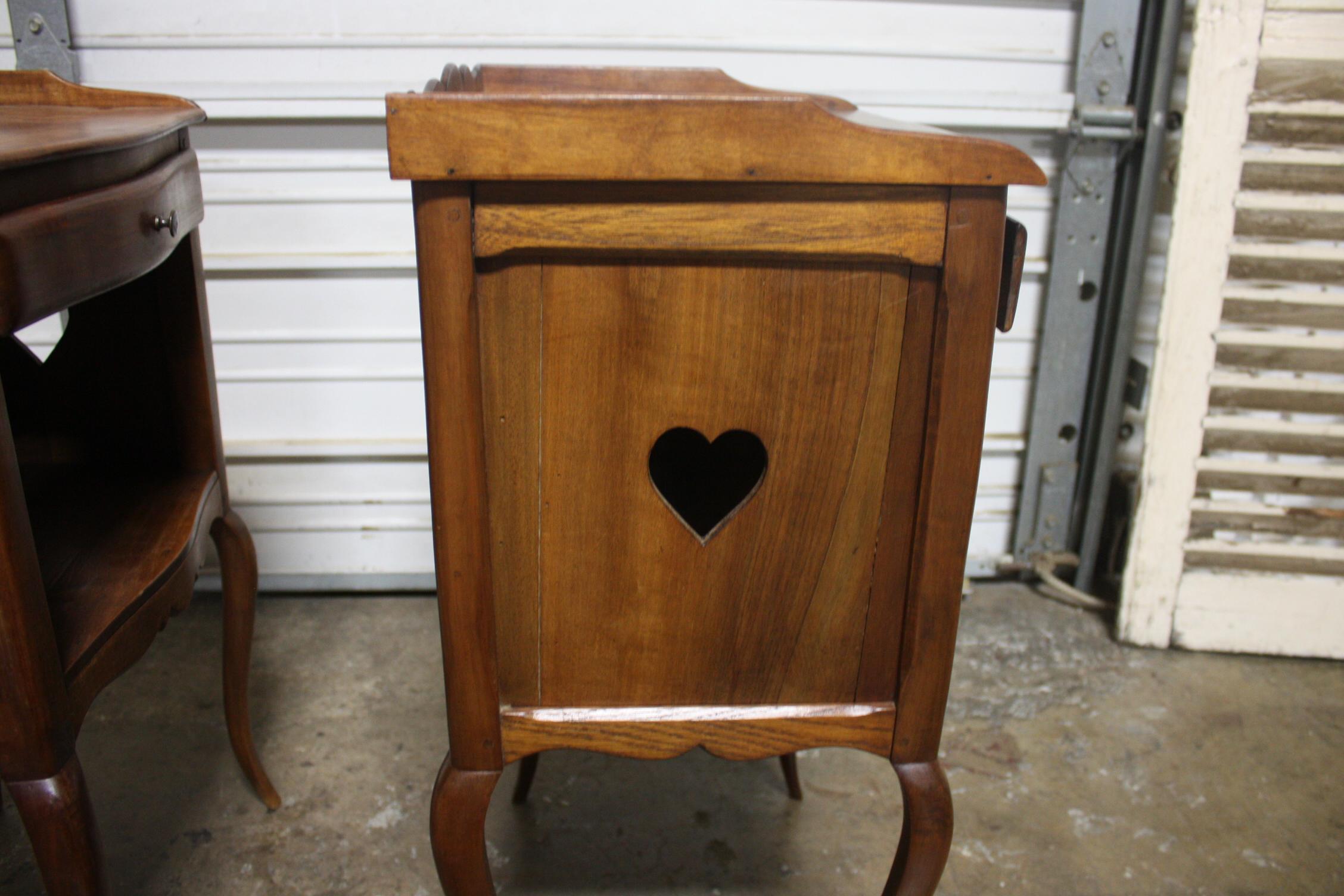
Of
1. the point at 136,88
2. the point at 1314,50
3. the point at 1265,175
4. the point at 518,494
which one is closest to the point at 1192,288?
the point at 1265,175

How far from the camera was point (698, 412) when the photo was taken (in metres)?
0.90

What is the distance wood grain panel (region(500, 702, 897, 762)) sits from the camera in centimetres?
100

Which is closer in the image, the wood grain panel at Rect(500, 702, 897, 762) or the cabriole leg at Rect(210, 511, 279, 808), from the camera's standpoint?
the wood grain panel at Rect(500, 702, 897, 762)

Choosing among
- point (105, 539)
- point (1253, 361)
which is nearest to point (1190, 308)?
point (1253, 361)

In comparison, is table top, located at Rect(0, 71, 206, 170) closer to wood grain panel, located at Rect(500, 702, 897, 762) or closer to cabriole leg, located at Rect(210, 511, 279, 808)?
cabriole leg, located at Rect(210, 511, 279, 808)

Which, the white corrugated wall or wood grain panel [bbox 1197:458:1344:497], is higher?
the white corrugated wall

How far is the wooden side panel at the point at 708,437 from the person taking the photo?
866 mm

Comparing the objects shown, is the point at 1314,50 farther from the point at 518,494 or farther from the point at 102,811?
the point at 102,811

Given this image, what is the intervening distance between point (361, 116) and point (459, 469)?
132cm

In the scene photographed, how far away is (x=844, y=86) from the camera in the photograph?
201 centimetres

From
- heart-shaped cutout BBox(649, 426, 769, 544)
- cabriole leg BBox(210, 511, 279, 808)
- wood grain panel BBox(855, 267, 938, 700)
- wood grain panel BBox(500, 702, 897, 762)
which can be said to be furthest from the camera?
cabriole leg BBox(210, 511, 279, 808)

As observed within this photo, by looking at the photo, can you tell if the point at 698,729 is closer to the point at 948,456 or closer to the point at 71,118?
the point at 948,456

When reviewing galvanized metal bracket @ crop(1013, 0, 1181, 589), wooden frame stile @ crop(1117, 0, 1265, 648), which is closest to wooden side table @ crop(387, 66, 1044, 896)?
wooden frame stile @ crop(1117, 0, 1265, 648)

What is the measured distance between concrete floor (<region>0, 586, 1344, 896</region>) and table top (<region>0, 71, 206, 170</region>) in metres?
1.00
